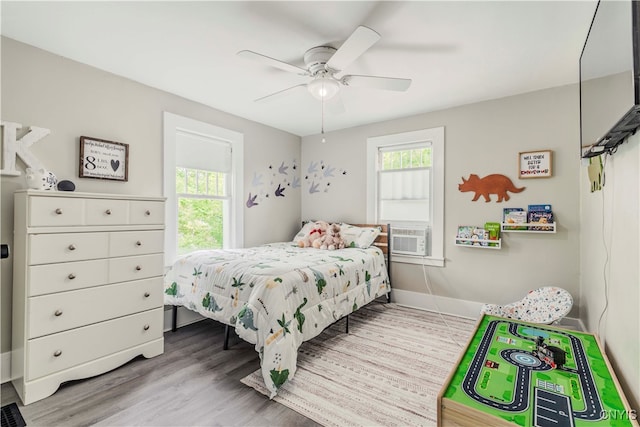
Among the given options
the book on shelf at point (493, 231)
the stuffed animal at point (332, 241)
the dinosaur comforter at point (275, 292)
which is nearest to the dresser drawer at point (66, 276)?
the dinosaur comforter at point (275, 292)

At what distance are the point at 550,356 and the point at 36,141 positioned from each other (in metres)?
3.50

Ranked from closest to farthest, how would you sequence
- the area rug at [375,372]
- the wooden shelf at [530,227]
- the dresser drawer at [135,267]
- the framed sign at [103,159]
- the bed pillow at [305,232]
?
the area rug at [375,372], the dresser drawer at [135,267], the framed sign at [103,159], the wooden shelf at [530,227], the bed pillow at [305,232]

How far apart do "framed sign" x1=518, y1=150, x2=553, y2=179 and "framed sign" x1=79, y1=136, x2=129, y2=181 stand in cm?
389

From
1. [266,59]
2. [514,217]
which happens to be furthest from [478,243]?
[266,59]

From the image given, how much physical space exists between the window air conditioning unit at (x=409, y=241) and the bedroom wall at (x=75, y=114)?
258cm

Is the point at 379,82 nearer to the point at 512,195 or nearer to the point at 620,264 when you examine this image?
the point at 620,264

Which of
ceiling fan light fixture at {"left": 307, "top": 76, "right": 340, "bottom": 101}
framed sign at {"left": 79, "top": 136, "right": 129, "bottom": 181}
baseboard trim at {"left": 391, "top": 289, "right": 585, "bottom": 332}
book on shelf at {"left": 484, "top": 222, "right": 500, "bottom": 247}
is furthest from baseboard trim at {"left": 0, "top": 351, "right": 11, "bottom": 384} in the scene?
book on shelf at {"left": 484, "top": 222, "right": 500, "bottom": 247}

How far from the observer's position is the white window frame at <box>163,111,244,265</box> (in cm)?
308

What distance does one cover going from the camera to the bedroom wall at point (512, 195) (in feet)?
9.46

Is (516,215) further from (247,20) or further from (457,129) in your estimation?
(247,20)

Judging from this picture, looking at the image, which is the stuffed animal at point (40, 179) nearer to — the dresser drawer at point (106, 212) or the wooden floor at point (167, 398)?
the dresser drawer at point (106, 212)

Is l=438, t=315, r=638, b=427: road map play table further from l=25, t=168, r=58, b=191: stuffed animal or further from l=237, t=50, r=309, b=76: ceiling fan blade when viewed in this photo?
l=25, t=168, r=58, b=191: stuffed animal

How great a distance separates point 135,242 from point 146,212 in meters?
0.25

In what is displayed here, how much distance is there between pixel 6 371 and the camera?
2.09 m
